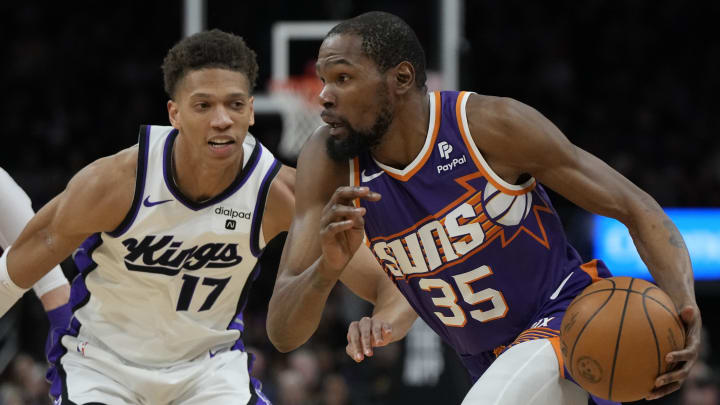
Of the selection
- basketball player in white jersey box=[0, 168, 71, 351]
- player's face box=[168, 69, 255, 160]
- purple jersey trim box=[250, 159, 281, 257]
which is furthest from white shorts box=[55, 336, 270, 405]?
player's face box=[168, 69, 255, 160]

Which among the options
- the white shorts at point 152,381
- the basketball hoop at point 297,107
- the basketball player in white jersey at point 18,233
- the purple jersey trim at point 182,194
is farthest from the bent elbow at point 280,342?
the basketball hoop at point 297,107

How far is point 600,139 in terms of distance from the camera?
12.4 meters

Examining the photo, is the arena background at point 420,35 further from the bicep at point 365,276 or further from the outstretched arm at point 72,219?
the outstretched arm at point 72,219

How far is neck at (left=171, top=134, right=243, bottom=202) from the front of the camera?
13.8 ft

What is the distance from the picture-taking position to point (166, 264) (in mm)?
4176

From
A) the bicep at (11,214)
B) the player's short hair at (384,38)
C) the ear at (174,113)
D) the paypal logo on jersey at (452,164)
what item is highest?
the player's short hair at (384,38)

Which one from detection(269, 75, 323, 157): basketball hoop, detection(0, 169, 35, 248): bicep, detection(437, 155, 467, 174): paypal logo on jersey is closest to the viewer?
detection(437, 155, 467, 174): paypal logo on jersey

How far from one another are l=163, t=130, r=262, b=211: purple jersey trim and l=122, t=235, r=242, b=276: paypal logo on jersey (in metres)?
0.17

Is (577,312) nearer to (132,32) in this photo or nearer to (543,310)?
(543,310)

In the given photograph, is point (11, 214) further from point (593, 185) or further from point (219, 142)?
point (593, 185)

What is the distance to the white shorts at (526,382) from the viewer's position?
338cm

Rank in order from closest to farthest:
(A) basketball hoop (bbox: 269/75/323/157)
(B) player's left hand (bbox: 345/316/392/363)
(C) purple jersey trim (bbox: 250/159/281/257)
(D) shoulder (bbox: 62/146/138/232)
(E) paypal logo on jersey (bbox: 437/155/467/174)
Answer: (B) player's left hand (bbox: 345/316/392/363) < (E) paypal logo on jersey (bbox: 437/155/467/174) < (D) shoulder (bbox: 62/146/138/232) < (C) purple jersey trim (bbox: 250/159/281/257) < (A) basketball hoop (bbox: 269/75/323/157)

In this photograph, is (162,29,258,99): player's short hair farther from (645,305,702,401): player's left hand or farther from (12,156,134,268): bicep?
(645,305,702,401): player's left hand

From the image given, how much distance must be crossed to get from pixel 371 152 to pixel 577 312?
40.3 inches
